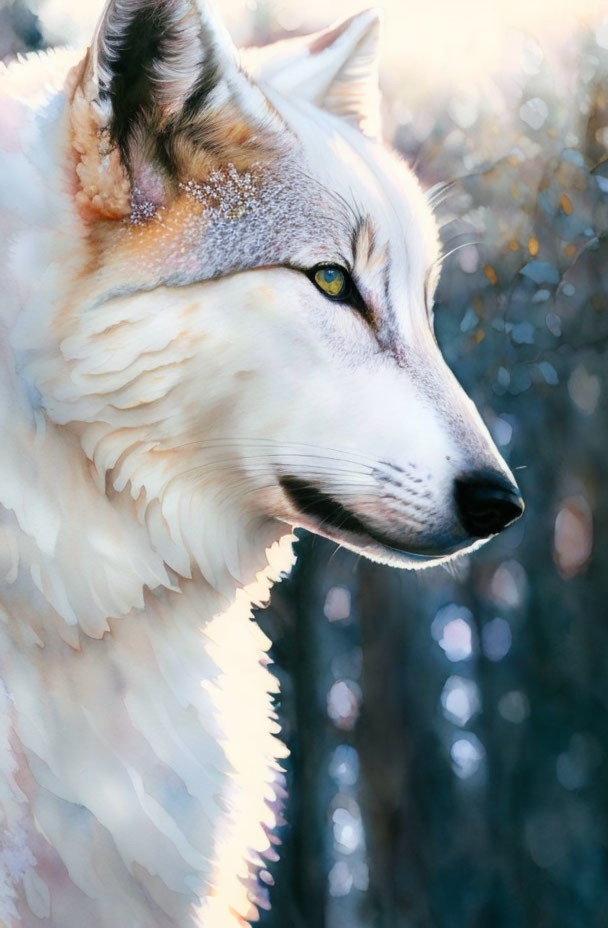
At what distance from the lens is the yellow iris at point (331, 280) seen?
1150 millimetres

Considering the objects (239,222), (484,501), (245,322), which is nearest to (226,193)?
(239,222)

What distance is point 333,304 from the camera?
3.81 feet

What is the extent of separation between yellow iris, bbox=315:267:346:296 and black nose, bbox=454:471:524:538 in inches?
11.4

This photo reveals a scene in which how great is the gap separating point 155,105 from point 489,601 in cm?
108

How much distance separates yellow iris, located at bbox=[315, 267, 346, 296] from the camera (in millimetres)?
1150

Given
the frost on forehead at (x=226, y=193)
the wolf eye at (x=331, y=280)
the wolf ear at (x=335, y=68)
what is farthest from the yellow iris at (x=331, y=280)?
the wolf ear at (x=335, y=68)

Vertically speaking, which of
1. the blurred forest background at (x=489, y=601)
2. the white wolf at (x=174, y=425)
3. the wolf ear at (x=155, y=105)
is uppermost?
the wolf ear at (x=155, y=105)

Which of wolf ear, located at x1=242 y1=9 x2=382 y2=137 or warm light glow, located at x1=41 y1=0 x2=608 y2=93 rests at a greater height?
wolf ear, located at x1=242 y1=9 x2=382 y2=137

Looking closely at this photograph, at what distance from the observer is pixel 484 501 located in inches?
44.0

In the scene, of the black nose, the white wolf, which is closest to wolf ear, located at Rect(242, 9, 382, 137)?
the white wolf

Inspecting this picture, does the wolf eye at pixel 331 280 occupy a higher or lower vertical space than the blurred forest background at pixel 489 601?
higher

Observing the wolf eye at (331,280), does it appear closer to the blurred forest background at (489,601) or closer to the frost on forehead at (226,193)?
the frost on forehead at (226,193)

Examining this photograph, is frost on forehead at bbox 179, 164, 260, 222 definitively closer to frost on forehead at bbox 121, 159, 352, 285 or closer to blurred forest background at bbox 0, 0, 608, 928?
frost on forehead at bbox 121, 159, 352, 285

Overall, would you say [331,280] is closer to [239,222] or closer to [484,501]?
[239,222]
